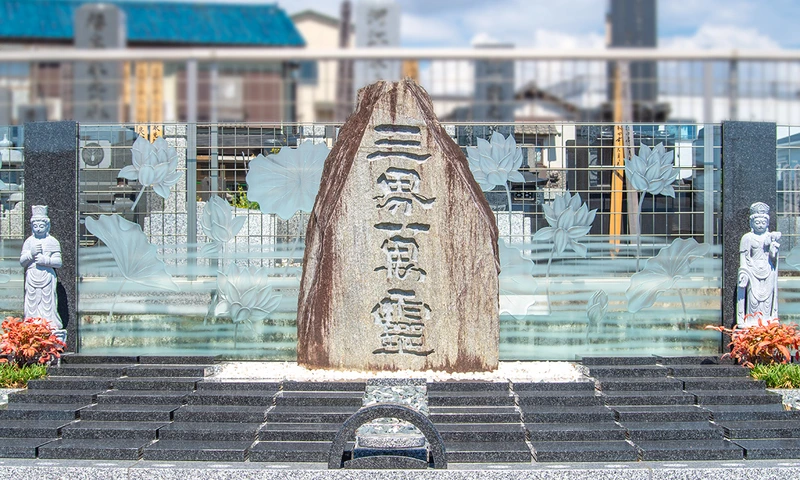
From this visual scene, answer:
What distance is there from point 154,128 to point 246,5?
6.94 meters

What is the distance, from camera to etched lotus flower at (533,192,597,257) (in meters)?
7.29

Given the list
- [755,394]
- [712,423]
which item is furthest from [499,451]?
[755,394]

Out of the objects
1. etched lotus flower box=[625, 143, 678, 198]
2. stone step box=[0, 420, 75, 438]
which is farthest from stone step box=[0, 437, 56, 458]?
etched lotus flower box=[625, 143, 678, 198]

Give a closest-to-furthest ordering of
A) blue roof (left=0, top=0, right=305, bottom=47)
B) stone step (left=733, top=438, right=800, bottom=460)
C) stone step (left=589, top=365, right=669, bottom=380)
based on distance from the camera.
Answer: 1. stone step (left=733, top=438, right=800, bottom=460)
2. stone step (left=589, top=365, right=669, bottom=380)
3. blue roof (left=0, top=0, right=305, bottom=47)

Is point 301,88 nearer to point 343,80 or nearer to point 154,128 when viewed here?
point 343,80

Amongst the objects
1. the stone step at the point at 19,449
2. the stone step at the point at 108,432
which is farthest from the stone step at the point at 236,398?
the stone step at the point at 19,449

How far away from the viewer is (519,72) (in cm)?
679

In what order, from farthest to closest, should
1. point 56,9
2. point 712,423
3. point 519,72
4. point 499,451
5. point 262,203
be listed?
point 56,9
point 262,203
point 519,72
point 712,423
point 499,451

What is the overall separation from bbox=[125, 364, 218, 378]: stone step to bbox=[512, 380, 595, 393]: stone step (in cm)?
260

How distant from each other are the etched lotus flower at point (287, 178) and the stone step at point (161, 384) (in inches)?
70.6

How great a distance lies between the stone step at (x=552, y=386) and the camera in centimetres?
599

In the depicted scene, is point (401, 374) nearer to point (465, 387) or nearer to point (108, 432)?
point (465, 387)

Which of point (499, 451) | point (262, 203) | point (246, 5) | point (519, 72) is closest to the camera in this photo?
point (499, 451)

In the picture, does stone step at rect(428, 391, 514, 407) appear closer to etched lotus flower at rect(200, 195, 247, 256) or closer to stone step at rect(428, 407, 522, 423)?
stone step at rect(428, 407, 522, 423)
